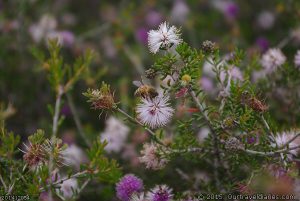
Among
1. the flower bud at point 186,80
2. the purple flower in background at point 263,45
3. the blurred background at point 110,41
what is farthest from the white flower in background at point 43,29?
the flower bud at point 186,80

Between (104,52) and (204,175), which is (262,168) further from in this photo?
(104,52)

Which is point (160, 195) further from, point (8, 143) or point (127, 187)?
point (8, 143)

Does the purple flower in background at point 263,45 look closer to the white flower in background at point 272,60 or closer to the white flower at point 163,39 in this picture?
the white flower in background at point 272,60

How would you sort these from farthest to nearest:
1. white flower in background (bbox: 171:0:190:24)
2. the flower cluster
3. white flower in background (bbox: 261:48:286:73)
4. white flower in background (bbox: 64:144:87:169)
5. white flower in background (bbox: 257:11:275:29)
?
1. white flower in background (bbox: 171:0:190:24)
2. white flower in background (bbox: 257:11:275:29)
3. white flower in background (bbox: 64:144:87:169)
4. white flower in background (bbox: 261:48:286:73)
5. the flower cluster

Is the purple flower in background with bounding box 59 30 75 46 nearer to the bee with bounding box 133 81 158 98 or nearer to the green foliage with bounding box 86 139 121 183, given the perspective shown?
the green foliage with bounding box 86 139 121 183

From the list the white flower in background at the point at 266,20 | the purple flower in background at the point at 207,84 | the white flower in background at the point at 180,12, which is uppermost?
the white flower in background at the point at 180,12

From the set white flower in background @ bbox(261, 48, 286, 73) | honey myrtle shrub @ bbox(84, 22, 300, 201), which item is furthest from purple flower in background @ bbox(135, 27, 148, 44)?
honey myrtle shrub @ bbox(84, 22, 300, 201)

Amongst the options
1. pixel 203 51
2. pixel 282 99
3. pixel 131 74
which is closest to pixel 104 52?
pixel 131 74
